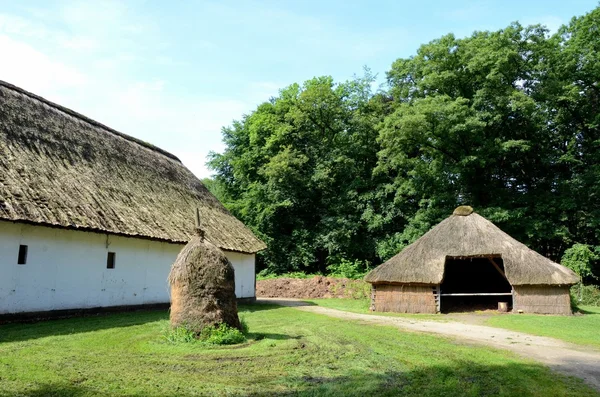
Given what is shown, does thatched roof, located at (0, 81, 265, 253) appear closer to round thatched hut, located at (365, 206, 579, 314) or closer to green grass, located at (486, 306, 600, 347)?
round thatched hut, located at (365, 206, 579, 314)

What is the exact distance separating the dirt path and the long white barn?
340 inches

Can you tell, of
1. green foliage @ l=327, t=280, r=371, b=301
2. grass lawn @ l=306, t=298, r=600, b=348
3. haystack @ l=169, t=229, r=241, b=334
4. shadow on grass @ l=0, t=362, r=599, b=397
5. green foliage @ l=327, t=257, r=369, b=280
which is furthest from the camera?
green foliage @ l=327, t=257, r=369, b=280

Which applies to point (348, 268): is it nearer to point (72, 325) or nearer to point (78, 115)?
point (78, 115)

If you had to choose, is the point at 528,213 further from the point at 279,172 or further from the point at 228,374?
the point at 228,374

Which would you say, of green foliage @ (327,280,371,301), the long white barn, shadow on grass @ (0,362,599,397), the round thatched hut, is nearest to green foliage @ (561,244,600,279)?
the round thatched hut

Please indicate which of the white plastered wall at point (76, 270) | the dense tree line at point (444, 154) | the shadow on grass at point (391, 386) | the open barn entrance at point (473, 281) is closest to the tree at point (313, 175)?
the dense tree line at point (444, 154)

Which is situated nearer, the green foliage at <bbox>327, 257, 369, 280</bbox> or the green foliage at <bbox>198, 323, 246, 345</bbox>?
the green foliage at <bbox>198, 323, 246, 345</bbox>

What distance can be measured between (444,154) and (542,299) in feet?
47.2

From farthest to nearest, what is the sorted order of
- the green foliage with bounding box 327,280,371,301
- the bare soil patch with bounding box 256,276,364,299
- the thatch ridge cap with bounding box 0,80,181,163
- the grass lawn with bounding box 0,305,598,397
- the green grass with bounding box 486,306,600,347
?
the bare soil patch with bounding box 256,276,364,299
the green foliage with bounding box 327,280,371,301
the thatch ridge cap with bounding box 0,80,181,163
the green grass with bounding box 486,306,600,347
the grass lawn with bounding box 0,305,598,397

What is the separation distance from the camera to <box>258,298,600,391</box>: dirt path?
28.4 feet

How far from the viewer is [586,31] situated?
3095cm

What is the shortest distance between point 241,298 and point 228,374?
16.8m

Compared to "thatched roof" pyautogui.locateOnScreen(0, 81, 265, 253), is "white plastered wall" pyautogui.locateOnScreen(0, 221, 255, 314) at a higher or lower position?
lower

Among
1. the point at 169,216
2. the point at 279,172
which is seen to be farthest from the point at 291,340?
the point at 279,172
